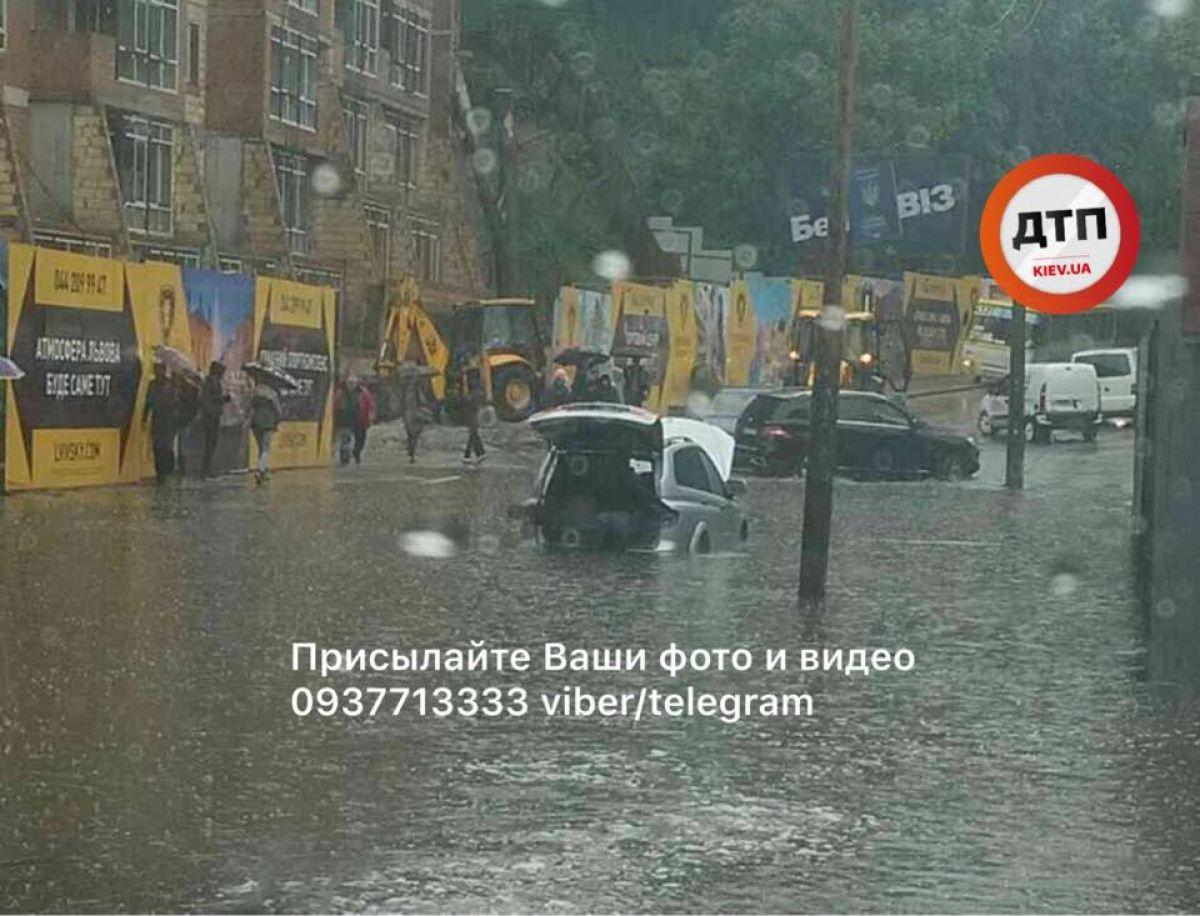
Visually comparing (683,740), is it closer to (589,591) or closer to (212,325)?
(589,591)

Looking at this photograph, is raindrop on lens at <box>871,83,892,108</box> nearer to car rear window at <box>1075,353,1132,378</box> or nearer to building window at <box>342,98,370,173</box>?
car rear window at <box>1075,353,1132,378</box>

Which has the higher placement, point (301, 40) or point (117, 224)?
point (301, 40)

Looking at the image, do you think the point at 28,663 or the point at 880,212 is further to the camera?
the point at 880,212

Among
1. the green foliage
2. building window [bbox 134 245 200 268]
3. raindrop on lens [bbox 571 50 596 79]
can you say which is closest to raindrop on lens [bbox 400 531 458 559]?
building window [bbox 134 245 200 268]

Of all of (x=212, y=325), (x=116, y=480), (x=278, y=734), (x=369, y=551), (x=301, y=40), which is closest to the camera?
(x=278, y=734)

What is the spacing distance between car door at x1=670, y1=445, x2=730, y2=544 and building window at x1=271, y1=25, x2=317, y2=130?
41309mm

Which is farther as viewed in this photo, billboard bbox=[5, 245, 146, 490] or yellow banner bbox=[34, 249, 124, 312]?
yellow banner bbox=[34, 249, 124, 312]

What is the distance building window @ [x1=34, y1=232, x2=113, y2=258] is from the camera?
53.5 metres

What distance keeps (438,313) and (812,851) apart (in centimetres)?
6231

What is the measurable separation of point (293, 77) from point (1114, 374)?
22105 mm

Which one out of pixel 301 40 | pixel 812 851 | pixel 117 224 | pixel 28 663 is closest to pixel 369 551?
pixel 28 663

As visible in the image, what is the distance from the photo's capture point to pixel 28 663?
1598 centimetres

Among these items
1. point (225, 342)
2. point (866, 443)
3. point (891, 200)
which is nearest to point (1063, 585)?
point (225, 342)

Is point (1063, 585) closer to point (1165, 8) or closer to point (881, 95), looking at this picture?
point (881, 95)
